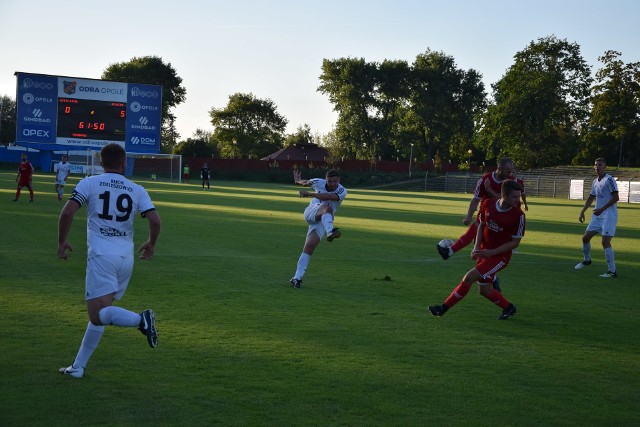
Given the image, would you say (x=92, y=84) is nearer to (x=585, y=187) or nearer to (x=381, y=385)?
(x=585, y=187)

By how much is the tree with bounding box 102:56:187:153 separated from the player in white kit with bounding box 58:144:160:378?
320ft

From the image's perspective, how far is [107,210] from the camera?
669cm

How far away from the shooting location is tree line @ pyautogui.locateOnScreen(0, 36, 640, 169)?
8838cm

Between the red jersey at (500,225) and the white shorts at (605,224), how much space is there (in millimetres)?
6588

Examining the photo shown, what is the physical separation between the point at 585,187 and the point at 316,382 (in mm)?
66464

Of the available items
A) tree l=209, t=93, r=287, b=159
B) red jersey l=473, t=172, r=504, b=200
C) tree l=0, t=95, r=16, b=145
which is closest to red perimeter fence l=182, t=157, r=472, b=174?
tree l=209, t=93, r=287, b=159

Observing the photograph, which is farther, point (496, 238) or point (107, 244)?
point (496, 238)

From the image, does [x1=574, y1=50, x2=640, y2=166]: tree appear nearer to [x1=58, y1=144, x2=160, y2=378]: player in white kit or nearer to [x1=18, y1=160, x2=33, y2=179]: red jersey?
[x1=18, y1=160, x2=33, y2=179]: red jersey

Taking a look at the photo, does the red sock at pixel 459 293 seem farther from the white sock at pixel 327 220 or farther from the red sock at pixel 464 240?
the white sock at pixel 327 220

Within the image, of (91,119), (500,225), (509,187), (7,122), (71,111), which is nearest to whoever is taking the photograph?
(509,187)

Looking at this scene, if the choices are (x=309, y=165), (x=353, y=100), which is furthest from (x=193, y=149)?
(x=353, y=100)

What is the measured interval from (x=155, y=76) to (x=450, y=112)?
133ft

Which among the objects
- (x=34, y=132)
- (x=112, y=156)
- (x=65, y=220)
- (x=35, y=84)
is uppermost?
(x=35, y=84)

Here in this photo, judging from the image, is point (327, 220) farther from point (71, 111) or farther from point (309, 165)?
point (309, 165)
